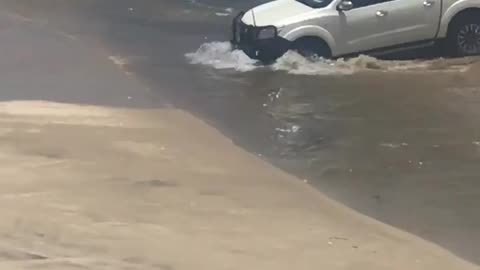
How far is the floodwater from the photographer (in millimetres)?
8992

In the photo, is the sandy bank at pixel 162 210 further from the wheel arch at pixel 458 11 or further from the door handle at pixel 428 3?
the wheel arch at pixel 458 11

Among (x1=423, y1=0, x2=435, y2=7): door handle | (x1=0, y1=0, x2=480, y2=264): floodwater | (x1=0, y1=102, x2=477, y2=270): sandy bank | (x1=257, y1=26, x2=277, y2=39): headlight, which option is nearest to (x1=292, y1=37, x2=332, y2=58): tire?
(x1=0, y1=0, x2=480, y2=264): floodwater

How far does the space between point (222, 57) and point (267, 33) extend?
6.07 feet

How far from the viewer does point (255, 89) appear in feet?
46.8

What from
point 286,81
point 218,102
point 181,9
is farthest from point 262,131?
point 181,9

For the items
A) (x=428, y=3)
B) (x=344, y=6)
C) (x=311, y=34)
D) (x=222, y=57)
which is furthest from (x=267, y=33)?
(x=428, y=3)

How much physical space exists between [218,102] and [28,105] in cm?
281

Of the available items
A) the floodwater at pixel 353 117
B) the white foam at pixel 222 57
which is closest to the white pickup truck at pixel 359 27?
the floodwater at pixel 353 117

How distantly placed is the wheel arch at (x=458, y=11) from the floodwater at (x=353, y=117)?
2.21 feet

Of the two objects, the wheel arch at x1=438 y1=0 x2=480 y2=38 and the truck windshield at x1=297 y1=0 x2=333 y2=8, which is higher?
the truck windshield at x1=297 y1=0 x2=333 y2=8

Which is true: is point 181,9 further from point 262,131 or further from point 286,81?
point 262,131

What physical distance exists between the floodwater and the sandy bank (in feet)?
1.71

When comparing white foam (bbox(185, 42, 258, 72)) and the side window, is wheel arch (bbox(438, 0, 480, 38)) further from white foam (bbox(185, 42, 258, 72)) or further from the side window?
white foam (bbox(185, 42, 258, 72))

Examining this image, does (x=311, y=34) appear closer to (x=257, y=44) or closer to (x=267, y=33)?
(x=267, y=33)
